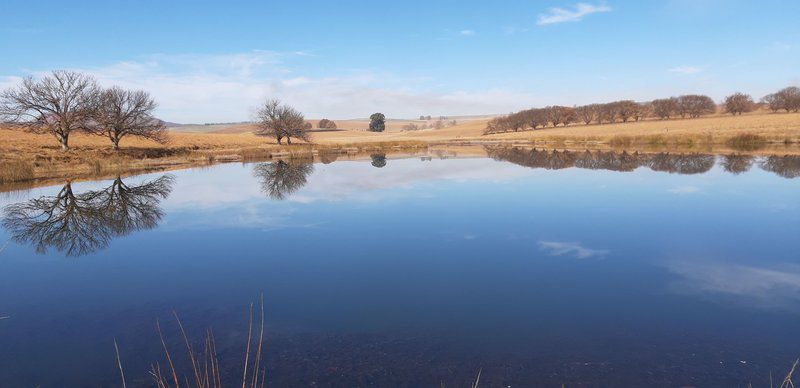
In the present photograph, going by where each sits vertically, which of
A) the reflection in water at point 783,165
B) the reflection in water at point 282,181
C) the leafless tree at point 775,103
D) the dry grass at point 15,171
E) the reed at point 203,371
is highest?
the leafless tree at point 775,103

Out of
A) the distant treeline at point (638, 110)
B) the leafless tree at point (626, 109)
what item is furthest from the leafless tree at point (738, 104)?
the leafless tree at point (626, 109)

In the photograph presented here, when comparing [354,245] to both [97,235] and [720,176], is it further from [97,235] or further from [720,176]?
[720,176]

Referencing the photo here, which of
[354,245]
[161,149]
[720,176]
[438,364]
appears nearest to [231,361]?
[438,364]

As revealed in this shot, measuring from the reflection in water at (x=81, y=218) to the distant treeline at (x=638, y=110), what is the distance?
310 ft

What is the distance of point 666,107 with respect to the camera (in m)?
94.8

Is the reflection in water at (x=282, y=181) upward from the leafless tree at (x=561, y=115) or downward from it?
downward

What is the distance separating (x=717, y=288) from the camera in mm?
8891

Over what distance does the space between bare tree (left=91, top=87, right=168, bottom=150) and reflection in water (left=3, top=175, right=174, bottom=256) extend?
70.5 feet

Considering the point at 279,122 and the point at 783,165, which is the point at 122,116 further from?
the point at 783,165

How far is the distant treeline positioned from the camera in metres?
87.3

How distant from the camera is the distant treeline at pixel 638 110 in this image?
87312mm

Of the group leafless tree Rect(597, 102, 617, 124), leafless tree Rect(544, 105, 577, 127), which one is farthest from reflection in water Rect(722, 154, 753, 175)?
leafless tree Rect(544, 105, 577, 127)

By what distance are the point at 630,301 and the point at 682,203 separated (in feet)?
39.3

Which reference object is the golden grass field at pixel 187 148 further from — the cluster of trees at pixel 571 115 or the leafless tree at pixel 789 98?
the leafless tree at pixel 789 98
